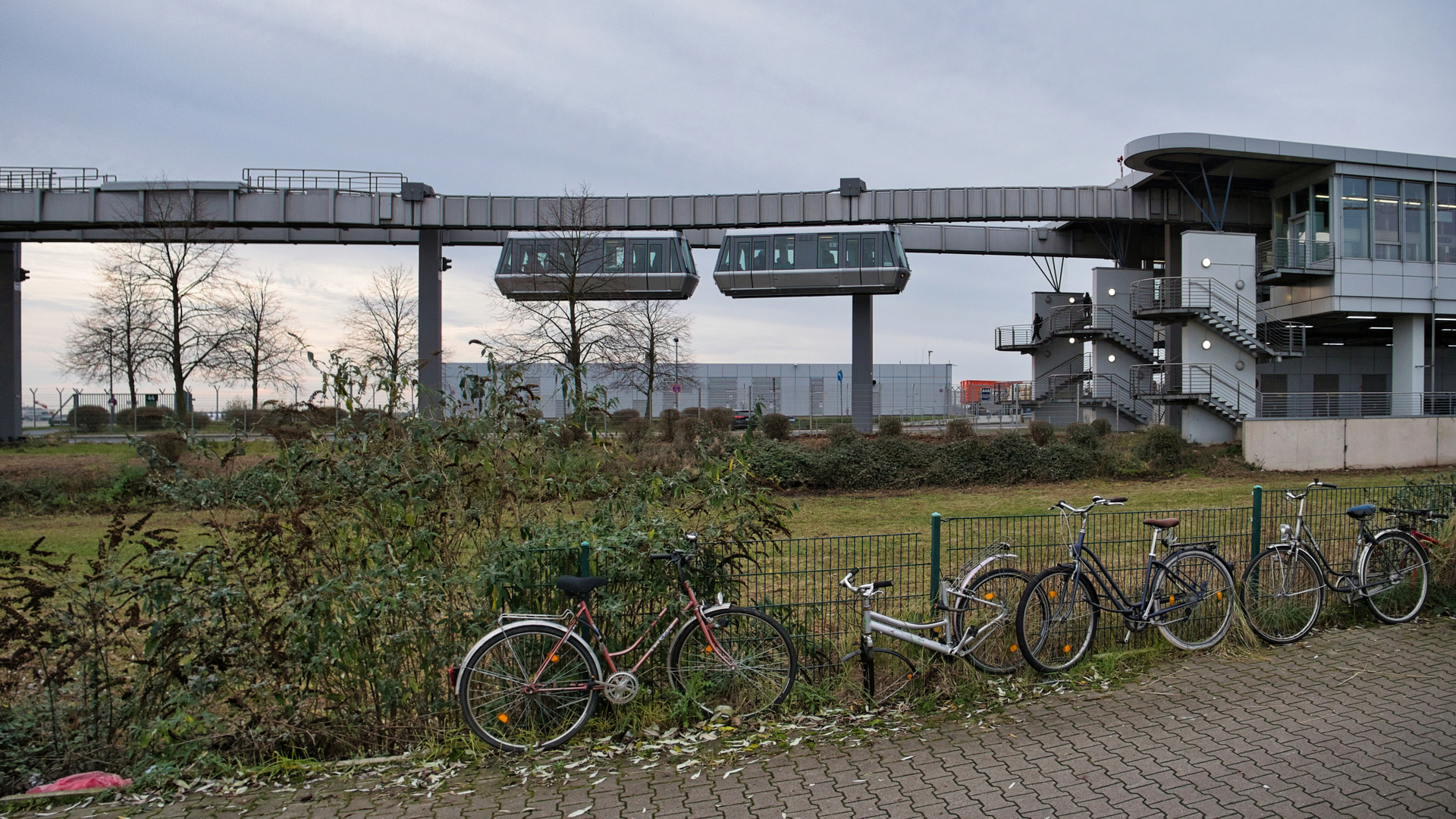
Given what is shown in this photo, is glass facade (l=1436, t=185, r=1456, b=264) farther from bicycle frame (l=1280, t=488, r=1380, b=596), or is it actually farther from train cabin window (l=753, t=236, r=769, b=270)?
bicycle frame (l=1280, t=488, r=1380, b=596)

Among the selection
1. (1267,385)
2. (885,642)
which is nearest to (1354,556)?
(885,642)

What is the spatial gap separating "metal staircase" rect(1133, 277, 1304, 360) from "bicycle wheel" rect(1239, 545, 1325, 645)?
895 inches

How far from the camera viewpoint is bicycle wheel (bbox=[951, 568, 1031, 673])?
17.3ft

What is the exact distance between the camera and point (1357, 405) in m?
29.5

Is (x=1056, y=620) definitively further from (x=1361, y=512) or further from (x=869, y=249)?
(x=869, y=249)

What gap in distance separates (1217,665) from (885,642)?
235 cm

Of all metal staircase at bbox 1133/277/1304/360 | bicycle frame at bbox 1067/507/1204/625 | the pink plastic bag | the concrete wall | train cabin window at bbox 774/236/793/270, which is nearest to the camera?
the pink plastic bag

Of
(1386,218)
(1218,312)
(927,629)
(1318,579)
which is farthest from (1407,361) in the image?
(927,629)

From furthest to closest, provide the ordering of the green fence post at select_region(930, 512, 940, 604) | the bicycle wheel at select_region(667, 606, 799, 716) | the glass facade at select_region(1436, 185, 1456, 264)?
the glass facade at select_region(1436, 185, 1456, 264) → the green fence post at select_region(930, 512, 940, 604) → the bicycle wheel at select_region(667, 606, 799, 716)

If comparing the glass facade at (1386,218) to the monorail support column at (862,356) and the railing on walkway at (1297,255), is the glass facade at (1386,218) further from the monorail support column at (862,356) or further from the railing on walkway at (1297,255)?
the monorail support column at (862,356)

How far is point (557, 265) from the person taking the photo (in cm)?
2697

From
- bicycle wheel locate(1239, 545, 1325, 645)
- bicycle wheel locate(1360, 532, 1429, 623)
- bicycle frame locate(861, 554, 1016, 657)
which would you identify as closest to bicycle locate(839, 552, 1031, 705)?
bicycle frame locate(861, 554, 1016, 657)

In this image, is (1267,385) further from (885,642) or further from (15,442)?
(15,442)

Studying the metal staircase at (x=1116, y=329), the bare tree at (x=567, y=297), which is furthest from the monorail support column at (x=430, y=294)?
the metal staircase at (x=1116, y=329)
